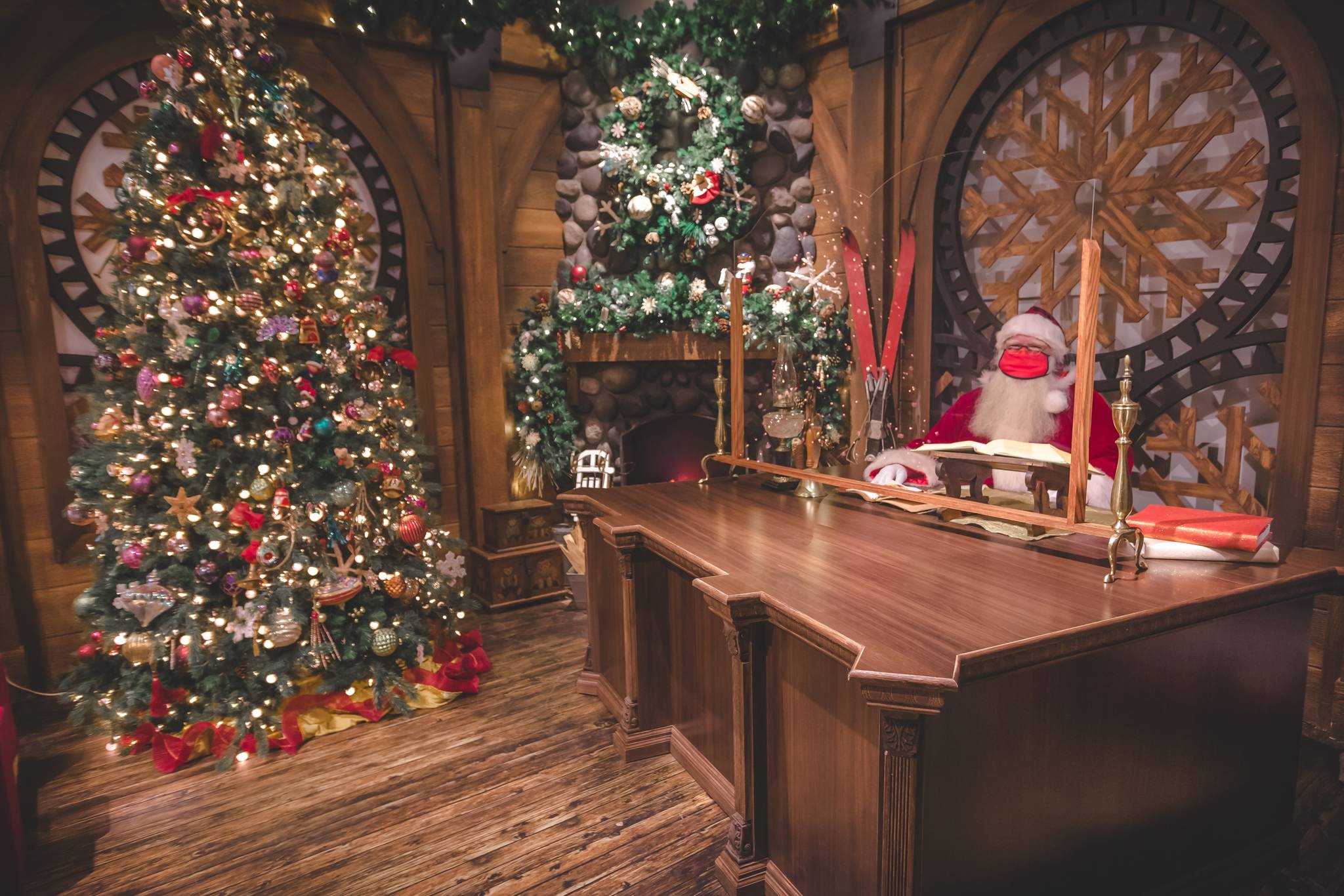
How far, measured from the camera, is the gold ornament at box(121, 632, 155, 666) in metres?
2.31

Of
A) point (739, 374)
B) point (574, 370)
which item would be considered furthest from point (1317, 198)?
point (574, 370)

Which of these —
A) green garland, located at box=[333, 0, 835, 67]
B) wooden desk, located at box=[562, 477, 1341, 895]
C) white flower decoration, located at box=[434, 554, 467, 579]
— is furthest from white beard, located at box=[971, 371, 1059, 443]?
green garland, located at box=[333, 0, 835, 67]

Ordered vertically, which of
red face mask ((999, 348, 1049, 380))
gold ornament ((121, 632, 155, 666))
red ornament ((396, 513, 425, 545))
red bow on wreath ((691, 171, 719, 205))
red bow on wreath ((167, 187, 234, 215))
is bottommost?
gold ornament ((121, 632, 155, 666))

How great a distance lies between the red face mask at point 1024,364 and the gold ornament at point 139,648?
309 cm

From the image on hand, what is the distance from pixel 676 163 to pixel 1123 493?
2.93 m

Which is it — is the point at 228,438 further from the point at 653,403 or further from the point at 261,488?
the point at 653,403

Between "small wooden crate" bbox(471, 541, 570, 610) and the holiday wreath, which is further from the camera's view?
the holiday wreath

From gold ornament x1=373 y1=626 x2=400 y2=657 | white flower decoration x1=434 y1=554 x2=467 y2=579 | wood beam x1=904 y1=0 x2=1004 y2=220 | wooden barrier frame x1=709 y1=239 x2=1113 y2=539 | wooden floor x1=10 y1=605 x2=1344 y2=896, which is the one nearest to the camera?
wooden barrier frame x1=709 y1=239 x2=1113 y2=539

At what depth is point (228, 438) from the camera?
7.88 ft

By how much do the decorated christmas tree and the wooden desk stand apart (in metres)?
1.47

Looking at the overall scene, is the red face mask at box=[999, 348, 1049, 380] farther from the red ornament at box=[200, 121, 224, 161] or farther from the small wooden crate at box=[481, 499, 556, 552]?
the red ornament at box=[200, 121, 224, 161]

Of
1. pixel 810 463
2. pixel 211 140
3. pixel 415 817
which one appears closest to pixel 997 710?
pixel 810 463

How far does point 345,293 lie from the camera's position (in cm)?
260

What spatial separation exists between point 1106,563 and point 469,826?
5.63 feet
